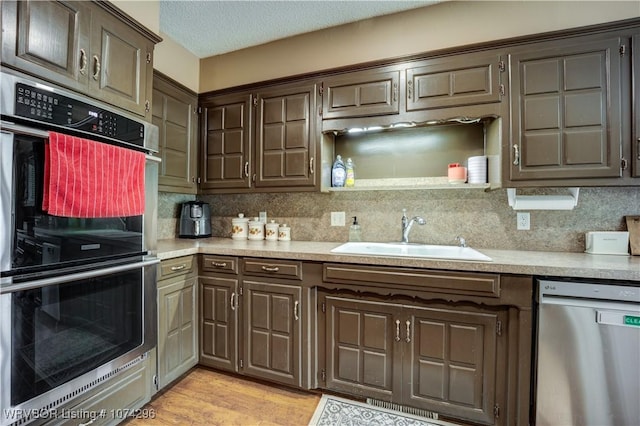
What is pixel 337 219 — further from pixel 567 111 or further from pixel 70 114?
pixel 70 114

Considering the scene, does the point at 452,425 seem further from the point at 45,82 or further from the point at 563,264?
the point at 45,82

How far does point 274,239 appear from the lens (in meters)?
2.44

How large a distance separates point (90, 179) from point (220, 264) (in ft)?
3.10

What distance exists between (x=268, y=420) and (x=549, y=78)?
8.38 feet

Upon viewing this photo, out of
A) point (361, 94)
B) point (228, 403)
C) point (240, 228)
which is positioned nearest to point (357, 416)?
point (228, 403)

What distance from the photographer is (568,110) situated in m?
1.62

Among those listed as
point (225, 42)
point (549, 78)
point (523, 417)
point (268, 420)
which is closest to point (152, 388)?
point (268, 420)

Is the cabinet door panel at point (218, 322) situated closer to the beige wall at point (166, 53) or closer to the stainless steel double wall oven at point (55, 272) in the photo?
the stainless steel double wall oven at point (55, 272)

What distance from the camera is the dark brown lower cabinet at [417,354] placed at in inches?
58.9

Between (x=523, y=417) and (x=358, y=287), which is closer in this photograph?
(x=523, y=417)

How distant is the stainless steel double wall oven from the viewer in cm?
104

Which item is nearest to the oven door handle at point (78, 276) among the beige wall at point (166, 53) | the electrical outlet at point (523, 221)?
the beige wall at point (166, 53)

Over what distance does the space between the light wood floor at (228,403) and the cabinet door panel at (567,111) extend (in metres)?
1.94

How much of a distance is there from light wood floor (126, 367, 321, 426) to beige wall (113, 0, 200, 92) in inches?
90.9
